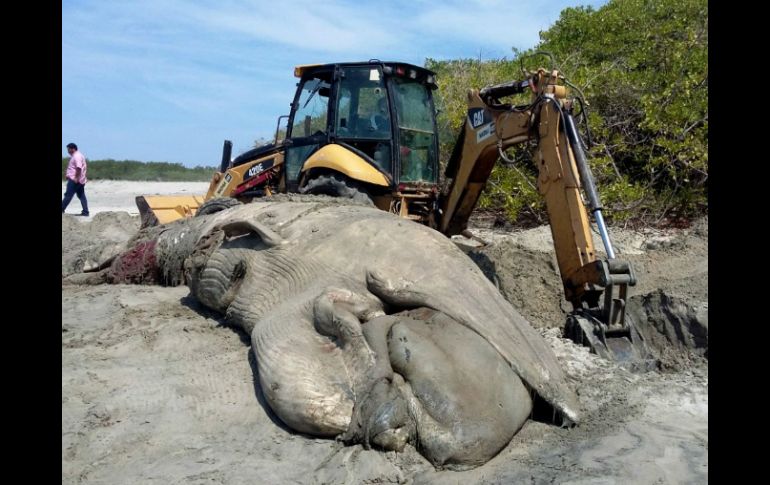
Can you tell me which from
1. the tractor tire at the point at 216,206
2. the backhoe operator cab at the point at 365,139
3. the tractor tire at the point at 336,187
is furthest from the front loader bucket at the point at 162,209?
the tractor tire at the point at 336,187

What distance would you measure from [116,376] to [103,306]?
67.7 inches

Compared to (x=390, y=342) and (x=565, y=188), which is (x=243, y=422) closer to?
(x=390, y=342)

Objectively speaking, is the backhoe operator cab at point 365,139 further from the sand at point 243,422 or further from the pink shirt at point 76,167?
the pink shirt at point 76,167

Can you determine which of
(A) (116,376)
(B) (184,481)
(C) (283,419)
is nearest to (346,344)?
(C) (283,419)

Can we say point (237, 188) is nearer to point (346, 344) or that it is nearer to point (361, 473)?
point (346, 344)

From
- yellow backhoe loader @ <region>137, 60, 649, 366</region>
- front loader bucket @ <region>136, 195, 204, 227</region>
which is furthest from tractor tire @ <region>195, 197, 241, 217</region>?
front loader bucket @ <region>136, 195, 204, 227</region>

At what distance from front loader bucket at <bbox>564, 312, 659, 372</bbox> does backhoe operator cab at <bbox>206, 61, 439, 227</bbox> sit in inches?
104

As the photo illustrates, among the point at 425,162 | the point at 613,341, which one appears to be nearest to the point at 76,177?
the point at 425,162

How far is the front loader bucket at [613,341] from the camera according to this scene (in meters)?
3.93

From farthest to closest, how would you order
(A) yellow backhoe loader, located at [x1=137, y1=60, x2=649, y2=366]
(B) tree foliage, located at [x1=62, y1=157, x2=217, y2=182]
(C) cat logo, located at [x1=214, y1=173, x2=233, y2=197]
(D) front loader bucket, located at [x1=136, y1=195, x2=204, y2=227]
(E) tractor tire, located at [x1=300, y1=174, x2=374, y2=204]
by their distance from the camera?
(B) tree foliage, located at [x1=62, y1=157, x2=217, y2=182]
(D) front loader bucket, located at [x1=136, y1=195, x2=204, y2=227]
(C) cat logo, located at [x1=214, y1=173, x2=233, y2=197]
(E) tractor tire, located at [x1=300, y1=174, x2=374, y2=204]
(A) yellow backhoe loader, located at [x1=137, y1=60, x2=649, y2=366]

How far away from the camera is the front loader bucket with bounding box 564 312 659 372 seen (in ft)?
12.9

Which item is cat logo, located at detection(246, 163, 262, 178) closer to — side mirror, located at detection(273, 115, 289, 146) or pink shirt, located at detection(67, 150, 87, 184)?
side mirror, located at detection(273, 115, 289, 146)

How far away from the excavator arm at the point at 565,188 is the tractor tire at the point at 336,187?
43.9 inches
